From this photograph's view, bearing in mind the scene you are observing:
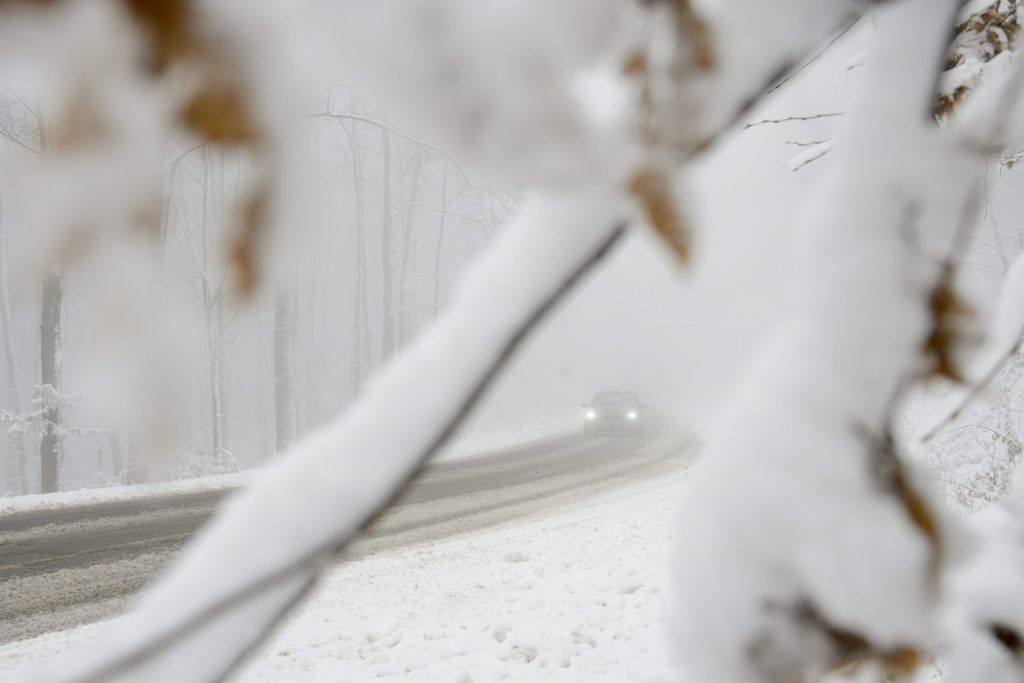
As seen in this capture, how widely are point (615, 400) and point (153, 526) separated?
11.7 meters

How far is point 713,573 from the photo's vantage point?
1.85 feet

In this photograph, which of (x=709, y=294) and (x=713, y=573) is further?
A: (x=709, y=294)

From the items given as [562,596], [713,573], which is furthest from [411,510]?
[713,573]

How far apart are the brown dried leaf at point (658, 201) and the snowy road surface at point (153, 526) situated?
4282mm

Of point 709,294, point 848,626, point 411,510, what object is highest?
point 709,294

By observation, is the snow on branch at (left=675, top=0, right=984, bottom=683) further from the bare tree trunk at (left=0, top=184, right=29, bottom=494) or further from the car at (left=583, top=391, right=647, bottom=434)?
the bare tree trunk at (left=0, top=184, right=29, bottom=494)

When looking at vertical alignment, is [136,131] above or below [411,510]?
above

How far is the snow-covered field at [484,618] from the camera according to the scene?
412 cm

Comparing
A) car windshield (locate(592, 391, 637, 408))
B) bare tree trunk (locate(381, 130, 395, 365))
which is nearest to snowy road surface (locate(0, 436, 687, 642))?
car windshield (locate(592, 391, 637, 408))

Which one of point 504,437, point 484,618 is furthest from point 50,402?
point 484,618

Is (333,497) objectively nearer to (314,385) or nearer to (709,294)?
(709,294)

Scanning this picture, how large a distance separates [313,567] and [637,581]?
5.48 metres

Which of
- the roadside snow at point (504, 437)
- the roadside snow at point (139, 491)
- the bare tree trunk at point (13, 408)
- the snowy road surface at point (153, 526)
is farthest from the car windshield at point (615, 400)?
the bare tree trunk at point (13, 408)

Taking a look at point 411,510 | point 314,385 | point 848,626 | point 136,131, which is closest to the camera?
point 136,131
